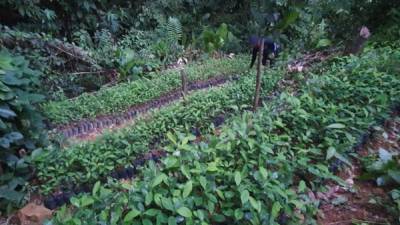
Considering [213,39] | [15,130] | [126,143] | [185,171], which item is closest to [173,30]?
[213,39]

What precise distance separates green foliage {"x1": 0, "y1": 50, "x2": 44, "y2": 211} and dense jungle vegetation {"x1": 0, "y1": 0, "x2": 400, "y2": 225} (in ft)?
0.04

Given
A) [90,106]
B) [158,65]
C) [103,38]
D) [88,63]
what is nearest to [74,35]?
[103,38]

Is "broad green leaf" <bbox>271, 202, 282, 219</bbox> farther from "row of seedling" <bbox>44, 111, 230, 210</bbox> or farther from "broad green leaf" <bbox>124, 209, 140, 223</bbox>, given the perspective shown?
"row of seedling" <bbox>44, 111, 230, 210</bbox>

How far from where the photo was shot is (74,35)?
740cm

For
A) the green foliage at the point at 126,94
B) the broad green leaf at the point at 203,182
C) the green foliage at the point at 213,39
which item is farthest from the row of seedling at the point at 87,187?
the green foliage at the point at 213,39

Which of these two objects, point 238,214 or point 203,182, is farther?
point 203,182

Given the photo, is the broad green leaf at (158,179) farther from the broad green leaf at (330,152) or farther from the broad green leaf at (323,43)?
the broad green leaf at (323,43)

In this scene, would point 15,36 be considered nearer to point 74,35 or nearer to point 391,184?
point 74,35

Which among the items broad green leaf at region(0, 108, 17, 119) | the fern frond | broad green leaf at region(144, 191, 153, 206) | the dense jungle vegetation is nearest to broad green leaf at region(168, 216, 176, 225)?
the dense jungle vegetation

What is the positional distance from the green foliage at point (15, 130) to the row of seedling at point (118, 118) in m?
0.84

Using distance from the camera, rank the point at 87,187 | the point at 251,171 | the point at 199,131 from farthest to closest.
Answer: the point at 199,131
the point at 87,187
the point at 251,171

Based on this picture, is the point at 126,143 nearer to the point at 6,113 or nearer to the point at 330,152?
the point at 6,113

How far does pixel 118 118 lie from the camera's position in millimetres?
4957

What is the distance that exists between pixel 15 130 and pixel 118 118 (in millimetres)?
1723
